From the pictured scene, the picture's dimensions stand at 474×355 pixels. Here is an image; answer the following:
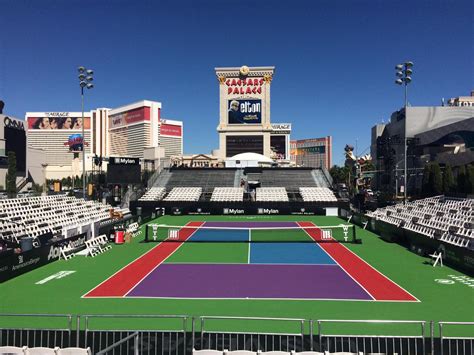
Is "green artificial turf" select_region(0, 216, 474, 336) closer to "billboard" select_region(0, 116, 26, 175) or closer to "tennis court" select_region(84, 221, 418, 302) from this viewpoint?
"tennis court" select_region(84, 221, 418, 302)

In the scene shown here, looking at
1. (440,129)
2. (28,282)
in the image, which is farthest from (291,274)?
(440,129)

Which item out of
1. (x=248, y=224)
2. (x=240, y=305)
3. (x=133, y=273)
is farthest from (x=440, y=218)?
(x=133, y=273)

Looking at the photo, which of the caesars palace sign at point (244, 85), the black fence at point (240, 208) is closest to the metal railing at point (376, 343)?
the black fence at point (240, 208)

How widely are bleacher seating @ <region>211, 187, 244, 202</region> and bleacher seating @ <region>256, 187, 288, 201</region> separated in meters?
2.58

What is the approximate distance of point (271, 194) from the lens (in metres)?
52.4

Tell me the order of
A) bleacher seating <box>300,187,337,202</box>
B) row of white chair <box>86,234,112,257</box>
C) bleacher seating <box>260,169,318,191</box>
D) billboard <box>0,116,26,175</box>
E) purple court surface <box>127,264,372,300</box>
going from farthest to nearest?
billboard <box>0,116,26,175</box> → bleacher seating <box>260,169,318,191</box> → bleacher seating <box>300,187,337,202</box> → row of white chair <box>86,234,112,257</box> → purple court surface <box>127,264,372,300</box>

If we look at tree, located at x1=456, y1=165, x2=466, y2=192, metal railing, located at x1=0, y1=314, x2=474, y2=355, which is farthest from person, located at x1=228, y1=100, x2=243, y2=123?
metal railing, located at x1=0, y1=314, x2=474, y2=355

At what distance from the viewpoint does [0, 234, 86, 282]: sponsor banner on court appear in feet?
55.8

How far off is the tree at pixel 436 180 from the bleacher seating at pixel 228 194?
25.2 meters

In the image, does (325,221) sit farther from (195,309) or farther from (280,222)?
(195,309)

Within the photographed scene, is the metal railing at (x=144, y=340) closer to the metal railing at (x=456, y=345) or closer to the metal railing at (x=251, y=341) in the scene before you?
the metal railing at (x=251, y=341)

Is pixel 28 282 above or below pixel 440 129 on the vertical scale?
below

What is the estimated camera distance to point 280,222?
4047 centimetres

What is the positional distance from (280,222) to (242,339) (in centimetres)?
3224
